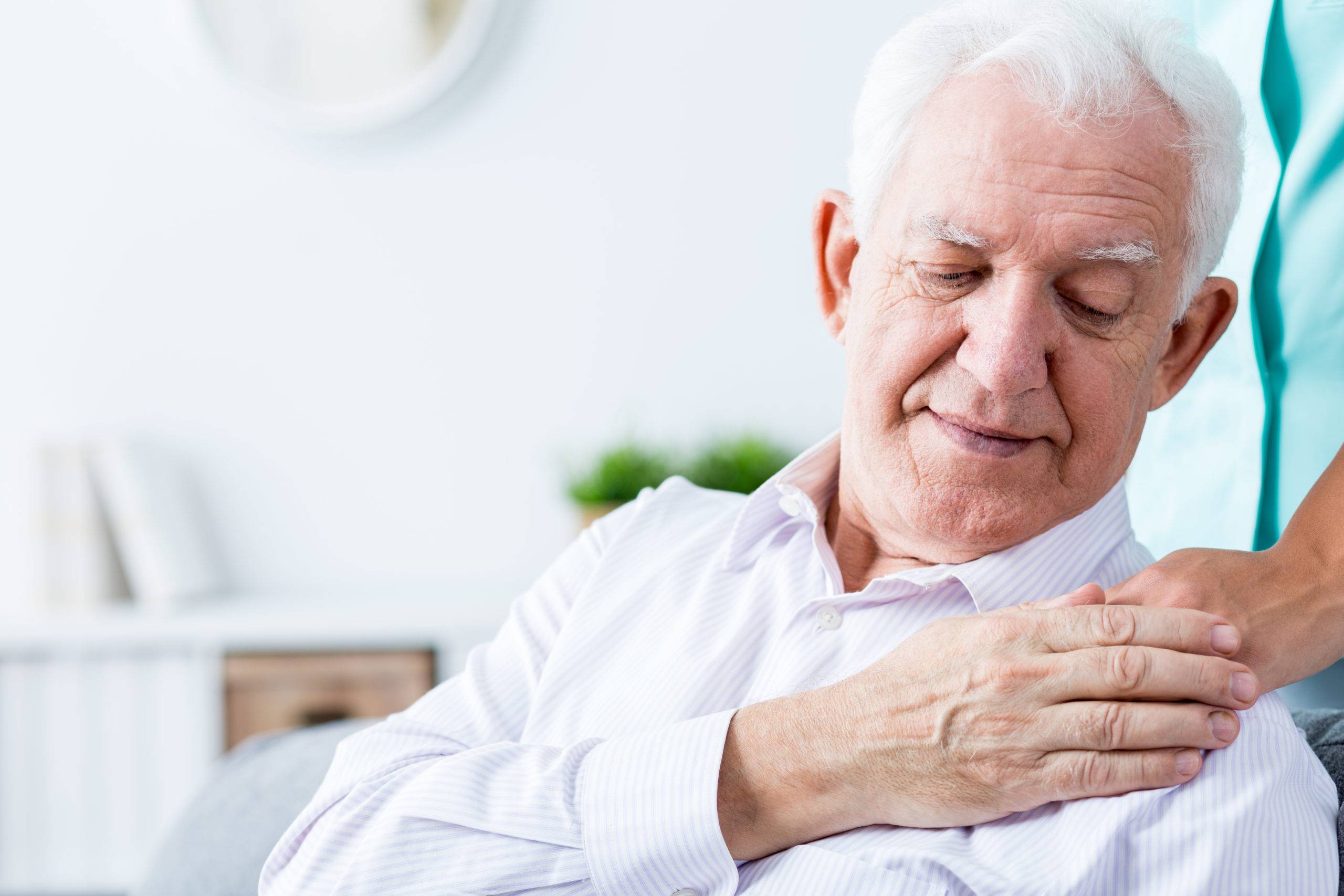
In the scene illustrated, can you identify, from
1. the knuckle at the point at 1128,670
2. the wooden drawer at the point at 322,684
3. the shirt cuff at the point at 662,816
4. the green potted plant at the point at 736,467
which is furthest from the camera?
the green potted plant at the point at 736,467

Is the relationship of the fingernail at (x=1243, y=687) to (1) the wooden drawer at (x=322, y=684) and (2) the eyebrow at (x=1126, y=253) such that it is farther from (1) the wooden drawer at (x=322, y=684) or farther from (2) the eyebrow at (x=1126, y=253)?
(1) the wooden drawer at (x=322, y=684)

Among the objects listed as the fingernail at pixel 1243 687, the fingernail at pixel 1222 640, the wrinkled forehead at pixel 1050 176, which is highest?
the wrinkled forehead at pixel 1050 176

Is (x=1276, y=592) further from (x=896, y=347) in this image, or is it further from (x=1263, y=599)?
(x=896, y=347)

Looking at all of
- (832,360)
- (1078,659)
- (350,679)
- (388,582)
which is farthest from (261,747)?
(832,360)

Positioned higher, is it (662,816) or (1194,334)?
(1194,334)

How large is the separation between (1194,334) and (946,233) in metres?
0.26

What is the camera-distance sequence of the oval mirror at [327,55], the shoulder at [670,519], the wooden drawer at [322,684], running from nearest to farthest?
the shoulder at [670,519]
the wooden drawer at [322,684]
the oval mirror at [327,55]

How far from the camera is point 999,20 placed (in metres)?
0.92

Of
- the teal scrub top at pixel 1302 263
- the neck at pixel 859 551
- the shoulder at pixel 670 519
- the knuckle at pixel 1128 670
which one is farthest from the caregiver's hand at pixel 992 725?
the teal scrub top at pixel 1302 263

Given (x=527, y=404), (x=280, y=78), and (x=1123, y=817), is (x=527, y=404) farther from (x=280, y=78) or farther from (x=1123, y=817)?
(x=1123, y=817)

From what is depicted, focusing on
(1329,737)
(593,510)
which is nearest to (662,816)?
(1329,737)

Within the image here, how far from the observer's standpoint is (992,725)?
2.38 ft

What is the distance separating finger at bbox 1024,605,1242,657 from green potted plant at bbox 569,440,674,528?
149cm

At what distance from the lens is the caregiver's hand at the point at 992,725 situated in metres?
0.70
